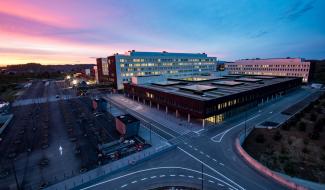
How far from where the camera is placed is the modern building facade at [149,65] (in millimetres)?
121238

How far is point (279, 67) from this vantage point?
139 m

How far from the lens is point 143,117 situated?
6269 cm

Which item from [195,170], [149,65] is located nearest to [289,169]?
[195,170]

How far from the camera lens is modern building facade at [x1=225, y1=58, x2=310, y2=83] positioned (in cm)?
12731

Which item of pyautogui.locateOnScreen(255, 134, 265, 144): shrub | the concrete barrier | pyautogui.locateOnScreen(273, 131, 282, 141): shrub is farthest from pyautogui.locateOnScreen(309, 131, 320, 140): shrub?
the concrete barrier

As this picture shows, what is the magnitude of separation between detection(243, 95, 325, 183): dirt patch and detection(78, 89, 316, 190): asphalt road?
5.27 metres

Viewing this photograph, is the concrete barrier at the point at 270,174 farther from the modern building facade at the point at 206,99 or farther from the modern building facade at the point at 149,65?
the modern building facade at the point at 149,65

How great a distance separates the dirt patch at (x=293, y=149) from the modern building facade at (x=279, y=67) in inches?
3695

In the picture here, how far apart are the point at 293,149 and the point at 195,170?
25.2 metres

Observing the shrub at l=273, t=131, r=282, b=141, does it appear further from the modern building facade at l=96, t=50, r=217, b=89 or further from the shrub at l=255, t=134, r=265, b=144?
the modern building facade at l=96, t=50, r=217, b=89

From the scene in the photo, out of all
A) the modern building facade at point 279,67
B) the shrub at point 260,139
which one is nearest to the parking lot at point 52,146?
the shrub at point 260,139

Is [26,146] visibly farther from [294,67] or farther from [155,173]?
[294,67]

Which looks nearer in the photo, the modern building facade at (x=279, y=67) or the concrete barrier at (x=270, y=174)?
the concrete barrier at (x=270, y=174)

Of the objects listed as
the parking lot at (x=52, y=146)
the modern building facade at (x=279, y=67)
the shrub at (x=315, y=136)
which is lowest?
the parking lot at (x=52, y=146)
